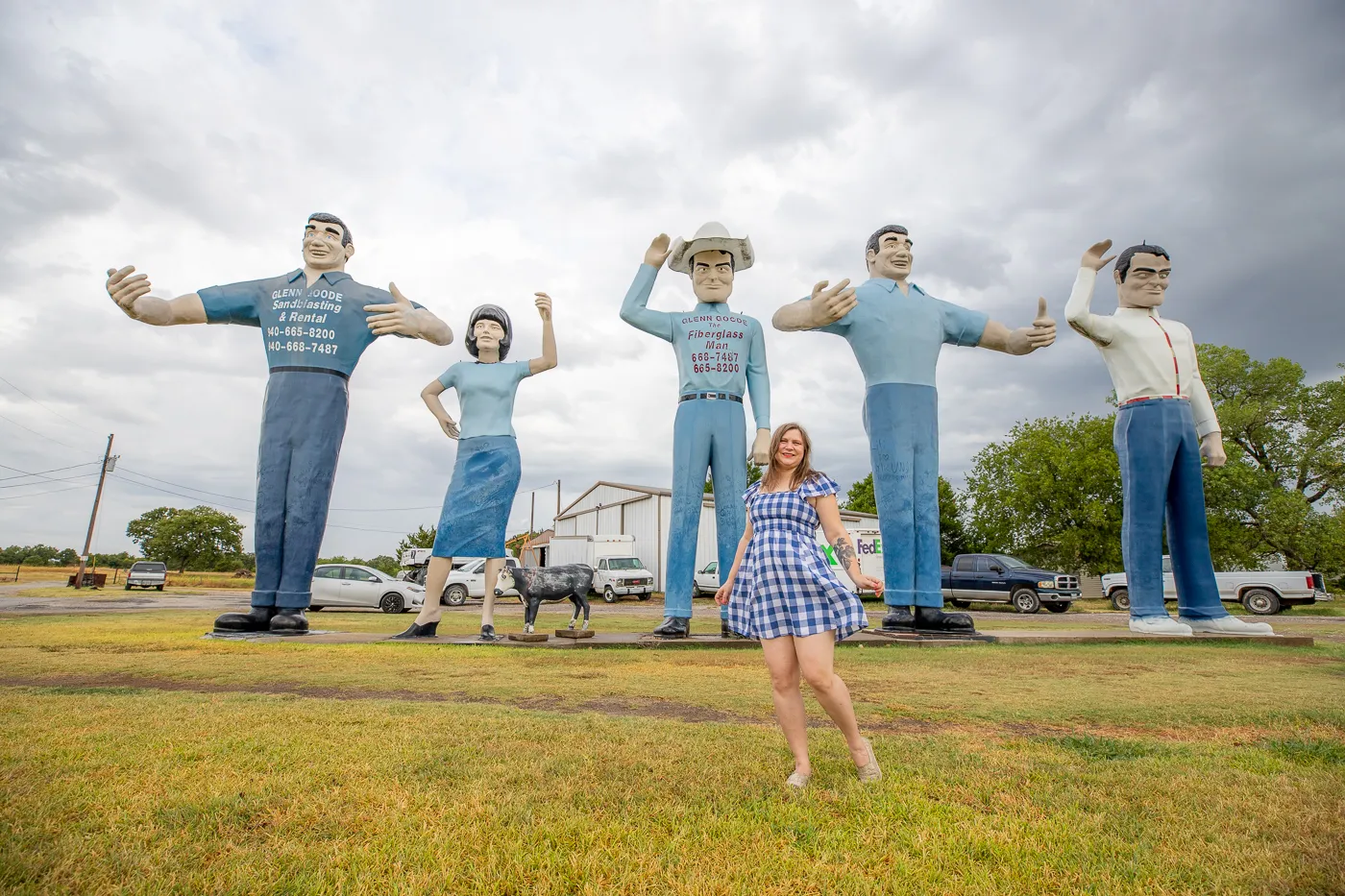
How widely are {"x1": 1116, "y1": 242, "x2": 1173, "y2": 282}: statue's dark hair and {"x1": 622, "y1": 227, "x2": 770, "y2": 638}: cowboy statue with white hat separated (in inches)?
161

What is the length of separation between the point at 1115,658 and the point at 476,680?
5389 mm

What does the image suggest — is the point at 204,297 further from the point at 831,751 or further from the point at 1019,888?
the point at 1019,888

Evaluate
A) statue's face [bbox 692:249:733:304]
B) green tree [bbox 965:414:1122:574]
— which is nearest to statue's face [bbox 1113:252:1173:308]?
statue's face [bbox 692:249:733:304]

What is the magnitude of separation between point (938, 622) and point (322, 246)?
7.27 meters

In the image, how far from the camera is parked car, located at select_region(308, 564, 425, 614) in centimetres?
1669

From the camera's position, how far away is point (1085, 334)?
7.95 metres

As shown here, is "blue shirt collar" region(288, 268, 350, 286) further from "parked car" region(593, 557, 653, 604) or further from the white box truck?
"parked car" region(593, 557, 653, 604)

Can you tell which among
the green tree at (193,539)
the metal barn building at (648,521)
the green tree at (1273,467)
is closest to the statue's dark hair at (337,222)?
the metal barn building at (648,521)

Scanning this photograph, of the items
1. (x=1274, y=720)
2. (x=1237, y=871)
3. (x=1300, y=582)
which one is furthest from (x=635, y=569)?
(x=1237, y=871)

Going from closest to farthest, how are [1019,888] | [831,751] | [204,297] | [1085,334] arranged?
[1019,888] < [831,751] < [204,297] < [1085,334]

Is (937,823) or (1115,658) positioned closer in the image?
(937,823)

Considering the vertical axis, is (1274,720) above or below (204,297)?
below

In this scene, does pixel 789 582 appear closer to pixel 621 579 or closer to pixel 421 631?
→ pixel 421 631

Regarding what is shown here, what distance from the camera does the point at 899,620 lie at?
24.6 feet
